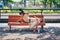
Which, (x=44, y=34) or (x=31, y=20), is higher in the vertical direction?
(x=31, y=20)

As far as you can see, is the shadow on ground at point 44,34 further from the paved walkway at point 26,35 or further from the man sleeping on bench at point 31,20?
the man sleeping on bench at point 31,20

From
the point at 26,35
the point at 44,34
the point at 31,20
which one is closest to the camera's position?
the point at 26,35

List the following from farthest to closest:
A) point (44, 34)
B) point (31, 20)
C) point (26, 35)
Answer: point (31, 20) < point (44, 34) < point (26, 35)

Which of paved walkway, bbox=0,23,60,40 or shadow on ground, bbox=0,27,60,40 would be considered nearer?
paved walkway, bbox=0,23,60,40

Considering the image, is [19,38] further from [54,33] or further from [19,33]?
[54,33]

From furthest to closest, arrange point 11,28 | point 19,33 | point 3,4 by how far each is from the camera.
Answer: point 3,4 → point 11,28 → point 19,33

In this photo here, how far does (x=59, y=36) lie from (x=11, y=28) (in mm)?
2266

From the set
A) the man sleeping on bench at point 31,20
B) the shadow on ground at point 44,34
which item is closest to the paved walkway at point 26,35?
the shadow on ground at point 44,34

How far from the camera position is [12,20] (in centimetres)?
737

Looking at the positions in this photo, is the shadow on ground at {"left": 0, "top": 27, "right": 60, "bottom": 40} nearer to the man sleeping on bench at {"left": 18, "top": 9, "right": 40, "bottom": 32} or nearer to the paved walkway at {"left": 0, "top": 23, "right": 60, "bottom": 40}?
the paved walkway at {"left": 0, "top": 23, "right": 60, "bottom": 40}

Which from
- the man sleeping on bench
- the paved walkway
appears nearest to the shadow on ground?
the paved walkway

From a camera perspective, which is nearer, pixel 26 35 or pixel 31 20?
pixel 26 35

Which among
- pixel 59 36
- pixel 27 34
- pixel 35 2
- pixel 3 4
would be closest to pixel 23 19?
pixel 27 34

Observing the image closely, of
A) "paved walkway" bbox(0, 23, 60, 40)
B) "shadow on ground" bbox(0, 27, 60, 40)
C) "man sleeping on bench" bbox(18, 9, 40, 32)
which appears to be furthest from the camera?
"man sleeping on bench" bbox(18, 9, 40, 32)
